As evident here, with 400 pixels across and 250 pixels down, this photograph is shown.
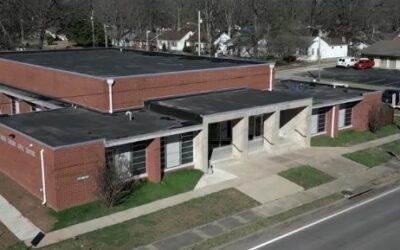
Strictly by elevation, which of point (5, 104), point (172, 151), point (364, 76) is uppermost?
point (5, 104)

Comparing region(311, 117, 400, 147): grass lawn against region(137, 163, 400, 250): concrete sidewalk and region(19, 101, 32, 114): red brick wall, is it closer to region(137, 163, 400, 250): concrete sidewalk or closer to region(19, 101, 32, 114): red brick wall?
region(137, 163, 400, 250): concrete sidewalk

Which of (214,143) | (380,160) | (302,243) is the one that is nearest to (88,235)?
(302,243)

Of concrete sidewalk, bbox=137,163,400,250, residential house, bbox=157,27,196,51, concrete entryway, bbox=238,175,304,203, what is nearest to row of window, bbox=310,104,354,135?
concrete sidewalk, bbox=137,163,400,250

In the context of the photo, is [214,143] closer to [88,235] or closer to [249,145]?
[249,145]

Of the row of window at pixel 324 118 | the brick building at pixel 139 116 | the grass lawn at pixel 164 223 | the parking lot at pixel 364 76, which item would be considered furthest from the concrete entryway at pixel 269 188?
the parking lot at pixel 364 76

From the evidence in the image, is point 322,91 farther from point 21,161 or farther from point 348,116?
point 21,161

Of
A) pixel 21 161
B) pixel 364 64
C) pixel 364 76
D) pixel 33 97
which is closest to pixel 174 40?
pixel 364 64
